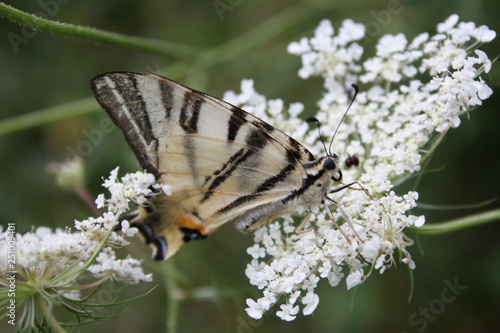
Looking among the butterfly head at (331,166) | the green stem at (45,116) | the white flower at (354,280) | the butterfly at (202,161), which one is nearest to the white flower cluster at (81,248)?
the butterfly at (202,161)

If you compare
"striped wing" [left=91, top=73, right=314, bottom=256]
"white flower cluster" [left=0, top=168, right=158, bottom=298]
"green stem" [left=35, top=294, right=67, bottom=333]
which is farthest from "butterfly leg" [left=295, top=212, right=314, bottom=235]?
"green stem" [left=35, top=294, right=67, bottom=333]

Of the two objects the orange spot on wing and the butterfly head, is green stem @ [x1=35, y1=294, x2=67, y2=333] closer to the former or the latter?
the orange spot on wing

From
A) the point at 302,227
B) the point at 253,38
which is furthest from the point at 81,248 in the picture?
the point at 253,38

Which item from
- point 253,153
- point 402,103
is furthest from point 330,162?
point 402,103

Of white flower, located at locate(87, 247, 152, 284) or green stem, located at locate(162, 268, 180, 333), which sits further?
green stem, located at locate(162, 268, 180, 333)

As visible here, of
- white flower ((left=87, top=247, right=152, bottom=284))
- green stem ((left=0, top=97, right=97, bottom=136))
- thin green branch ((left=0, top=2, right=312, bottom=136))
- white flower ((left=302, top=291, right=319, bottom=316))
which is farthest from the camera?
green stem ((left=0, top=97, right=97, bottom=136))

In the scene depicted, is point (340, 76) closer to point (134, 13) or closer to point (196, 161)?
point (196, 161)
